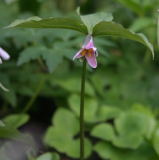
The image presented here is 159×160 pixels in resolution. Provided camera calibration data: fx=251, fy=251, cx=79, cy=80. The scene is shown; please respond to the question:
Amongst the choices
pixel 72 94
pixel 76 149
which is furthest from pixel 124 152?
pixel 72 94

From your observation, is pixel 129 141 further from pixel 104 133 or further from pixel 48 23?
pixel 48 23

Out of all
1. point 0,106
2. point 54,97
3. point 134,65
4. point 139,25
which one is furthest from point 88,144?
point 134,65

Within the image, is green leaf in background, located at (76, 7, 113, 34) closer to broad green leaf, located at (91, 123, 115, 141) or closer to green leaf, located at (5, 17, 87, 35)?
green leaf, located at (5, 17, 87, 35)

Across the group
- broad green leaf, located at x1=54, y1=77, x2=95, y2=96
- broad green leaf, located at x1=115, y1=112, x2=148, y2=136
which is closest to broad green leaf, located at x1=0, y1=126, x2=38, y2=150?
broad green leaf, located at x1=115, y1=112, x2=148, y2=136

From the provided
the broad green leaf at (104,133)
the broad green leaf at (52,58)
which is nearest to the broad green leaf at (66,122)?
the broad green leaf at (104,133)

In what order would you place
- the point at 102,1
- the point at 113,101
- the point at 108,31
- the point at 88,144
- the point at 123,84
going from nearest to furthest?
1. the point at 108,31
2. the point at 88,144
3. the point at 113,101
4. the point at 123,84
5. the point at 102,1

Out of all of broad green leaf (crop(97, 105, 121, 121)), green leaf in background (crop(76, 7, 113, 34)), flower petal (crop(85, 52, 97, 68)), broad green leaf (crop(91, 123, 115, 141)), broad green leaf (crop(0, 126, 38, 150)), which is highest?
green leaf in background (crop(76, 7, 113, 34))

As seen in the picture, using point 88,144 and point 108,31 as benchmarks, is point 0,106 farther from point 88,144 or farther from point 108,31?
point 108,31
